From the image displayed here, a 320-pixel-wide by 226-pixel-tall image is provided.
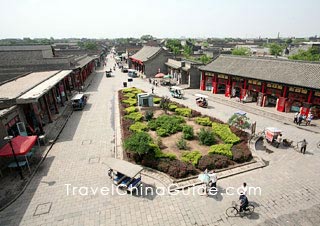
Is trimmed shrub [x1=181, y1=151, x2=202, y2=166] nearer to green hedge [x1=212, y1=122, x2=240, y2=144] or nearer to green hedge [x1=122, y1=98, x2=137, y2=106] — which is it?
green hedge [x1=212, y1=122, x2=240, y2=144]

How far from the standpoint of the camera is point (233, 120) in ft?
75.2

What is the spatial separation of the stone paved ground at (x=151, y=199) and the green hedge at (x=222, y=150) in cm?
216

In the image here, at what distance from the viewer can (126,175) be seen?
1323 centimetres

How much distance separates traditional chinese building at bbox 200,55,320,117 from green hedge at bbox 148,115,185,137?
13.6 meters

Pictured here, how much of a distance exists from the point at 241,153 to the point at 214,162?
8.81 ft

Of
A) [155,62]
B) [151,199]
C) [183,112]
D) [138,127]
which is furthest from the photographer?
[155,62]

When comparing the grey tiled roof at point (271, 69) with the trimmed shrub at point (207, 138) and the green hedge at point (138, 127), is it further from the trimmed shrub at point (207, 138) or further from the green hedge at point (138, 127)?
the green hedge at point (138, 127)

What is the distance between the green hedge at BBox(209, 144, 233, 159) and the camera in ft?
55.9

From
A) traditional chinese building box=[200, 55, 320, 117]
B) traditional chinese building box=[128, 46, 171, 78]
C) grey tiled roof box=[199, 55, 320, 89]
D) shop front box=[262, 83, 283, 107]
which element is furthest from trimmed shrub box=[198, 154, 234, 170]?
traditional chinese building box=[128, 46, 171, 78]

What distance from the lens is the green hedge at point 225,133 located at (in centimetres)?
1938

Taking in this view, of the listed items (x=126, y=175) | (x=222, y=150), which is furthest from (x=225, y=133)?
(x=126, y=175)

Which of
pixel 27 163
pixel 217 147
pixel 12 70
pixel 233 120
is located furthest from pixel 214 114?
pixel 12 70

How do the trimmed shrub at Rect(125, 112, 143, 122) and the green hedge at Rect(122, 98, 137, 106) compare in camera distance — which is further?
the green hedge at Rect(122, 98, 137, 106)

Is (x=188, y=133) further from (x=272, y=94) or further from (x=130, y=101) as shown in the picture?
(x=272, y=94)
